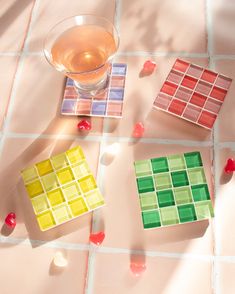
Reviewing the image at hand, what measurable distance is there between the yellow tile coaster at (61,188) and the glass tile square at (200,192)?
21 cm

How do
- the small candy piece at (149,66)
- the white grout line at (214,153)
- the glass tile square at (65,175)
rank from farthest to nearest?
the small candy piece at (149,66) → the glass tile square at (65,175) → the white grout line at (214,153)

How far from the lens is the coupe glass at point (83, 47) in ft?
3.04

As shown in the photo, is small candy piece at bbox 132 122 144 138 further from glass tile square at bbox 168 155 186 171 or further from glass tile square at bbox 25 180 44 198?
glass tile square at bbox 25 180 44 198

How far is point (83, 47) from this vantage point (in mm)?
941

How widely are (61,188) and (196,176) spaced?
307 mm

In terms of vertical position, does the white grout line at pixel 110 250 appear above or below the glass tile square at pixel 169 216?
below

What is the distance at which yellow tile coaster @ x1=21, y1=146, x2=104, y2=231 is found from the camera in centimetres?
82

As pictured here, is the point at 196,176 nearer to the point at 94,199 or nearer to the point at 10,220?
the point at 94,199

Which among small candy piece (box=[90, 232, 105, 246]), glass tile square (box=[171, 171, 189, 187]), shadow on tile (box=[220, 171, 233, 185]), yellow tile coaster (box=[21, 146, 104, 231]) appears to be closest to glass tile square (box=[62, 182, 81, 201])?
yellow tile coaster (box=[21, 146, 104, 231])

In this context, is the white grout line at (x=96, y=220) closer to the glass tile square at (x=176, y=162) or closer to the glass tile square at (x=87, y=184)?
the glass tile square at (x=87, y=184)

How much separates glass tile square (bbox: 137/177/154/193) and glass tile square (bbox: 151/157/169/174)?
0.02 meters

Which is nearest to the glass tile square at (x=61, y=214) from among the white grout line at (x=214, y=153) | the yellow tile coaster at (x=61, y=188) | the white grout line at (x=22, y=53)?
the yellow tile coaster at (x=61, y=188)

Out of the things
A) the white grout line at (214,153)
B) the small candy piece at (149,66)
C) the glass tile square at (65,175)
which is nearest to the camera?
the white grout line at (214,153)

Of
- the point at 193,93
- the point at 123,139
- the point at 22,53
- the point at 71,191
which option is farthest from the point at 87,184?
the point at 22,53
